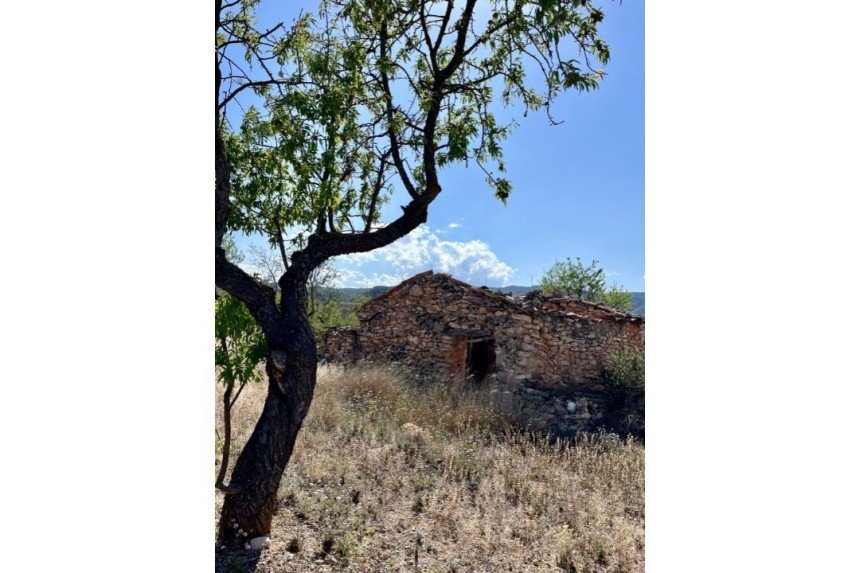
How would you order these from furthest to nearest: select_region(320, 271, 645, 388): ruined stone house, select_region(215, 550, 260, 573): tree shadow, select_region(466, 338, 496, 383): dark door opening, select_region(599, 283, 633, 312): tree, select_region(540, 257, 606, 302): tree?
select_region(540, 257, 606, 302): tree, select_region(599, 283, 633, 312): tree, select_region(466, 338, 496, 383): dark door opening, select_region(320, 271, 645, 388): ruined stone house, select_region(215, 550, 260, 573): tree shadow

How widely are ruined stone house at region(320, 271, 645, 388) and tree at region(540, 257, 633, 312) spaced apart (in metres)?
9.56

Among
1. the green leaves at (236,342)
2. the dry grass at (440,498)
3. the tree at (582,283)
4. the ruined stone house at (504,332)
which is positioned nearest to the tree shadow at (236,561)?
the dry grass at (440,498)

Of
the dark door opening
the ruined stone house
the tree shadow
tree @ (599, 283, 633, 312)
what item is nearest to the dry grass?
the tree shadow

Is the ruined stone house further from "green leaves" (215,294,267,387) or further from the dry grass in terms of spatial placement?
"green leaves" (215,294,267,387)

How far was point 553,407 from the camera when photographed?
29.5 feet

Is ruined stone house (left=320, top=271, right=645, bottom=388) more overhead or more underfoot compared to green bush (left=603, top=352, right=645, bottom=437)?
more overhead

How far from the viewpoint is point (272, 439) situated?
131 inches

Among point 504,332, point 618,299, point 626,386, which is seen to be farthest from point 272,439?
point 618,299

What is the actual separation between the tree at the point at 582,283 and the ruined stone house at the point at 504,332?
9560 mm

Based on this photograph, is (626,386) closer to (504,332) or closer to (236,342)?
(504,332)

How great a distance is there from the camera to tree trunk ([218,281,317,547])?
129 inches
